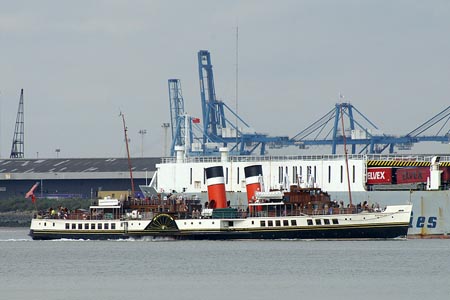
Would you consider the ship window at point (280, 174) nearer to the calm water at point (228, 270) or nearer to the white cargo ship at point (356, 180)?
the white cargo ship at point (356, 180)

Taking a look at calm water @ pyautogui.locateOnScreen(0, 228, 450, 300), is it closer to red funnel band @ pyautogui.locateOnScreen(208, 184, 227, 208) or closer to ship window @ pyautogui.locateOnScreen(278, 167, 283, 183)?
red funnel band @ pyautogui.locateOnScreen(208, 184, 227, 208)

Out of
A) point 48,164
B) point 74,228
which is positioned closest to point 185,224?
point 74,228

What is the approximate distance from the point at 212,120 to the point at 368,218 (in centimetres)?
10667

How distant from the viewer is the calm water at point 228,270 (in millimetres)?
60906

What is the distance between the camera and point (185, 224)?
94.9 m

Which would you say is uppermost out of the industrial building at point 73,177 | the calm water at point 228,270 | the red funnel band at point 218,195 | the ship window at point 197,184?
the industrial building at point 73,177

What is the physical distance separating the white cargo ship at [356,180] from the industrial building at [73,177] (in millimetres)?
65441

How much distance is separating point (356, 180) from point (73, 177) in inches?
3257

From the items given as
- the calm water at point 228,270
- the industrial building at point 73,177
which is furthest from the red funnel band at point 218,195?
the industrial building at point 73,177

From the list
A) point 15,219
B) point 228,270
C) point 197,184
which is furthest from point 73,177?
point 228,270

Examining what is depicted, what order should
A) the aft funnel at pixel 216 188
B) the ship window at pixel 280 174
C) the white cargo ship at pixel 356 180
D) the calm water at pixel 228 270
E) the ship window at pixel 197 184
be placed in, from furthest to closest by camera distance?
the ship window at pixel 197 184 → the ship window at pixel 280 174 → the aft funnel at pixel 216 188 → the white cargo ship at pixel 356 180 → the calm water at pixel 228 270

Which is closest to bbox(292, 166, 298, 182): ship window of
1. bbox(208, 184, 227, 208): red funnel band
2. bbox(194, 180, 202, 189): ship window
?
bbox(208, 184, 227, 208): red funnel band

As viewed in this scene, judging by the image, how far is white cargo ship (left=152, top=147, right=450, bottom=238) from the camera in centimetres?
9488

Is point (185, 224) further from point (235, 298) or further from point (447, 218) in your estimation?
point (235, 298)
